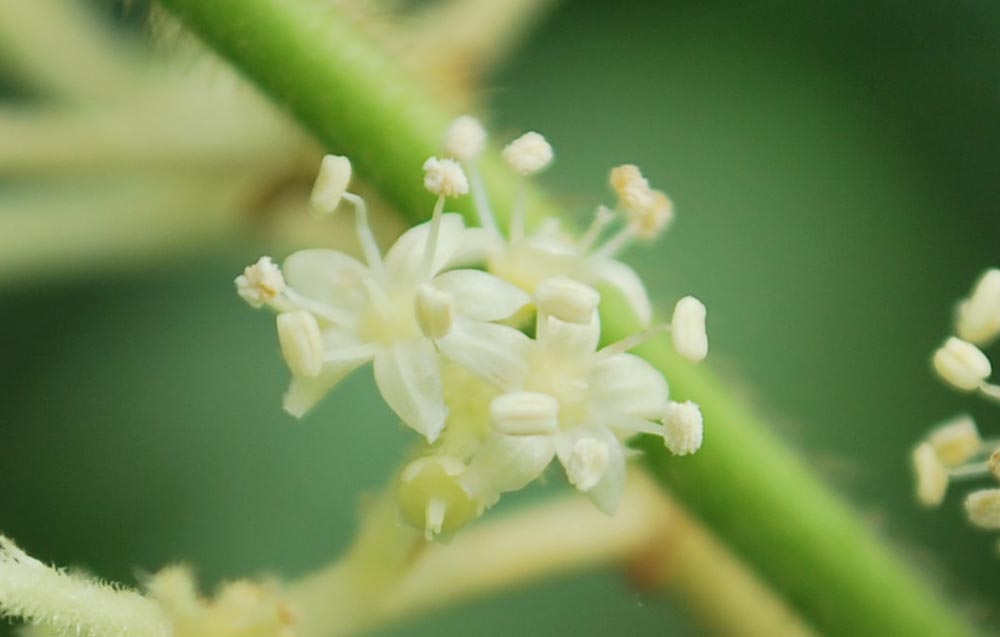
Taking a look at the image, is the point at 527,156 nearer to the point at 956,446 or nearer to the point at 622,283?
the point at 622,283

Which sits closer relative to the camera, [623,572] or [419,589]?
[419,589]

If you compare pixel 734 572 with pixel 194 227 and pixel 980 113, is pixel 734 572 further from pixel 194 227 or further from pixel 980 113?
pixel 980 113

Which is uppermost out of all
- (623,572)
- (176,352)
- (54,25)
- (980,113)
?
(980,113)

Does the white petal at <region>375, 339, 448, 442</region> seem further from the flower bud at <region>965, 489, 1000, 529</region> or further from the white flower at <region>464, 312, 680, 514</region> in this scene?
the flower bud at <region>965, 489, 1000, 529</region>

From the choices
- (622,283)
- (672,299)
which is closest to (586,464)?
(622,283)

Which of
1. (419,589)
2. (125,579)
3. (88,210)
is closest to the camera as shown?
(419,589)

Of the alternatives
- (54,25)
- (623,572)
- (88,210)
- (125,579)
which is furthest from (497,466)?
(54,25)

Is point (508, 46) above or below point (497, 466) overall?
above
